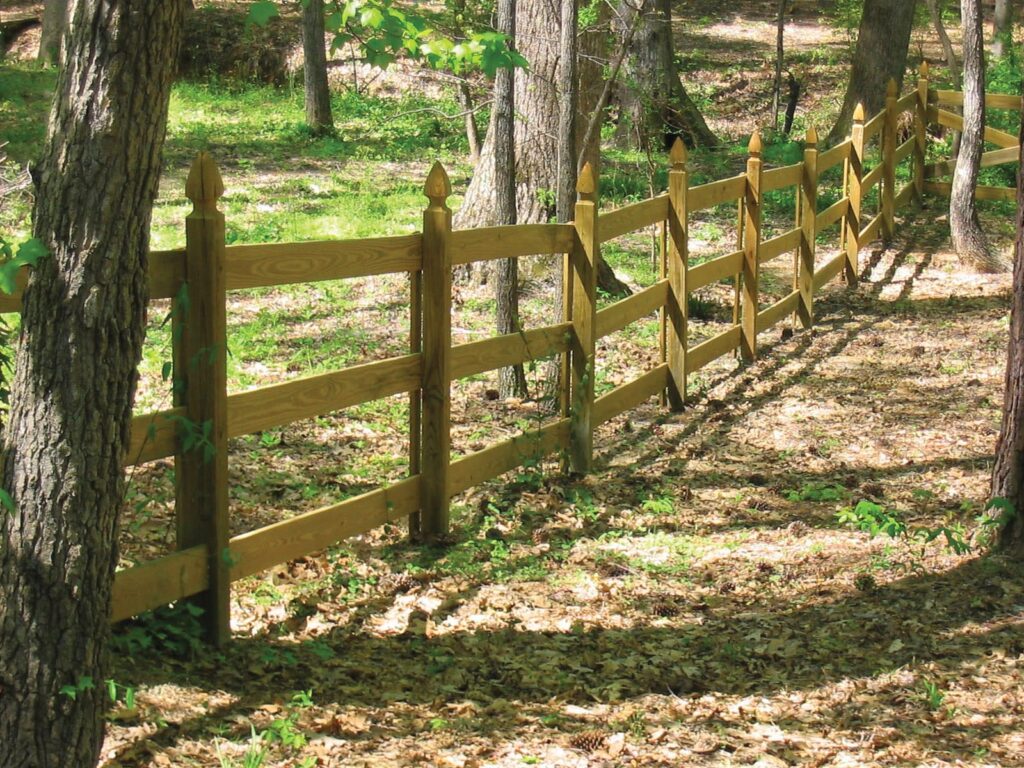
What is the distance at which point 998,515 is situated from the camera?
5.74m

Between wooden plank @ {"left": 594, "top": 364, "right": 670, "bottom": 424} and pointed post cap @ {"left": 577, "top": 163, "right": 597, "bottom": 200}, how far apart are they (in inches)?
50.5

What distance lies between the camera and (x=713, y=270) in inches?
371

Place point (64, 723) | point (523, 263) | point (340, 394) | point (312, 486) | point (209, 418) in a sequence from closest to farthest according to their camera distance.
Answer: point (64, 723) < point (209, 418) < point (340, 394) < point (312, 486) < point (523, 263)

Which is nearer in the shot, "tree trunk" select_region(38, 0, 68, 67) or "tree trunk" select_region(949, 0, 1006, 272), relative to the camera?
"tree trunk" select_region(949, 0, 1006, 272)

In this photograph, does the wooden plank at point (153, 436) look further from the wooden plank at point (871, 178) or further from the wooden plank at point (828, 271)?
the wooden plank at point (871, 178)

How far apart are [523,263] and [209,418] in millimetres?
6636

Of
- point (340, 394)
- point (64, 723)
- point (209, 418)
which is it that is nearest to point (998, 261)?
point (340, 394)

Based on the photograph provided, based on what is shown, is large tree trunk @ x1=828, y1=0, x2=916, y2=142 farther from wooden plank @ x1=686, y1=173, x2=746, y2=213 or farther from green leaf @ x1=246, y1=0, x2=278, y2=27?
green leaf @ x1=246, y1=0, x2=278, y2=27

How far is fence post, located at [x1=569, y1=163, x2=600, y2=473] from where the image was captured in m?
7.17

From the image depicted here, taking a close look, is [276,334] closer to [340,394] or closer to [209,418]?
[340,394]

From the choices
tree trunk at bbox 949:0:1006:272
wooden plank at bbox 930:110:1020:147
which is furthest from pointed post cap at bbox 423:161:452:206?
wooden plank at bbox 930:110:1020:147

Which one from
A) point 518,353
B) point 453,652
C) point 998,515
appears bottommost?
point 453,652

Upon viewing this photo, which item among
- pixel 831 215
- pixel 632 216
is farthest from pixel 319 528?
pixel 831 215

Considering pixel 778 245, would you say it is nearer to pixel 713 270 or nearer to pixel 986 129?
pixel 713 270
